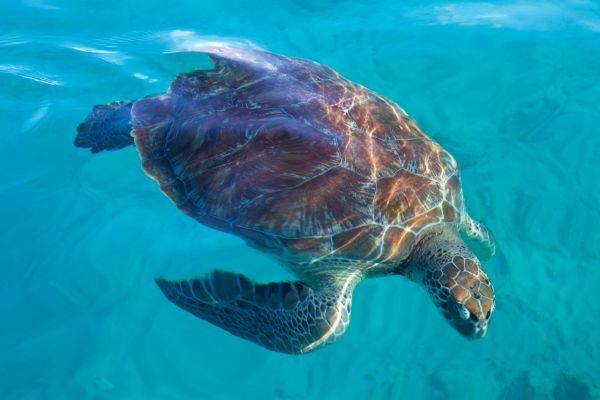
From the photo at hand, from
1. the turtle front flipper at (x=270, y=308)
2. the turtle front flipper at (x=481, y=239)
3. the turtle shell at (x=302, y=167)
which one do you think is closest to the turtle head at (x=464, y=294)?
the turtle shell at (x=302, y=167)

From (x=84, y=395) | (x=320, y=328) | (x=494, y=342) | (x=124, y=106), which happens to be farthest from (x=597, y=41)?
(x=84, y=395)

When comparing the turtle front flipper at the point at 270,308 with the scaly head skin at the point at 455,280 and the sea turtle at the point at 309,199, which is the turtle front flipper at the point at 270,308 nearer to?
the sea turtle at the point at 309,199

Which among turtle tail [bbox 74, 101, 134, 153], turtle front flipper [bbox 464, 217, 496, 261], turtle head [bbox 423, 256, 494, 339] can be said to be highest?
turtle tail [bbox 74, 101, 134, 153]

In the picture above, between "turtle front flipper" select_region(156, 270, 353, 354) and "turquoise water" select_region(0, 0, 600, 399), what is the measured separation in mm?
599

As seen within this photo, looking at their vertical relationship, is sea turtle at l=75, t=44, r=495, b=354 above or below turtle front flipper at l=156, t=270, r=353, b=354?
above

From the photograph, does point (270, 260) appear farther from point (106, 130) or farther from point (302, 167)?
point (106, 130)

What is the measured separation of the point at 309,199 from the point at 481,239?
207cm

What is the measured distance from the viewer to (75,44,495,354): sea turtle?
3621 millimetres

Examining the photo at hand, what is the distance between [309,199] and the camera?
361 cm

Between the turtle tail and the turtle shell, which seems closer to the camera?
the turtle shell

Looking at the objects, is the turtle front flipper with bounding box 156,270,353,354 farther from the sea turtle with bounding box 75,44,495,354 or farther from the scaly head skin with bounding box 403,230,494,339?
the scaly head skin with bounding box 403,230,494,339

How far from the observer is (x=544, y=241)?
16.7 ft

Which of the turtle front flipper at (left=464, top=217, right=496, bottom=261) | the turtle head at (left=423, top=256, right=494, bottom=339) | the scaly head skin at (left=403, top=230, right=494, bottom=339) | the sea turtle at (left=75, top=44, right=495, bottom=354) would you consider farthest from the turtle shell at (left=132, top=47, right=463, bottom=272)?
the turtle front flipper at (left=464, top=217, right=496, bottom=261)

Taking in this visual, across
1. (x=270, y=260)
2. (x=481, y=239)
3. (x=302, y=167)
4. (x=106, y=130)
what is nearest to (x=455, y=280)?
(x=481, y=239)
